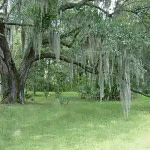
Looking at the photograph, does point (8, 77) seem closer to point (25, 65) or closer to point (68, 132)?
point (25, 65)

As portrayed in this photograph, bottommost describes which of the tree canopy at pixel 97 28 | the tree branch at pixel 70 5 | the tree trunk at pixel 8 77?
the tree trunk at pixel 8 77

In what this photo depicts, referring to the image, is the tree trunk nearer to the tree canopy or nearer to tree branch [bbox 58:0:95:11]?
the tree canopy

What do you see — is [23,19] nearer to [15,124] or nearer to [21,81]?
[15,124]

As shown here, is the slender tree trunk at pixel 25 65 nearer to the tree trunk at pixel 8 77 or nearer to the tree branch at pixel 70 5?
the tree trunk at pixel 8 77

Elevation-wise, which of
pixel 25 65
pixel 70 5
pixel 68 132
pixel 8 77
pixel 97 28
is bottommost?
pixel 68 132

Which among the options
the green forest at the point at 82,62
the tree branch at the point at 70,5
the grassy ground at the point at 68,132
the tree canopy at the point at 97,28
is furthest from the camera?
the tree branch at the point at 70,5

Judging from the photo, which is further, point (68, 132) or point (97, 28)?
point (97, 28)

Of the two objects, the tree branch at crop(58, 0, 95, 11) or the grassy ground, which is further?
the tree branch at crop(58, 0, 95, 11)

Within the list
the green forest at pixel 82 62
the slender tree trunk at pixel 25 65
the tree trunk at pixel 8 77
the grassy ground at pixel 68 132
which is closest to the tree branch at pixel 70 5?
the green forest at pixel 82 62

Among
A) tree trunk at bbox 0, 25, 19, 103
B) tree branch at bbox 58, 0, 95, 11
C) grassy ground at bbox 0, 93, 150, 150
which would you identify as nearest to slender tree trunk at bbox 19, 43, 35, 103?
tree trunk at bbox 0, 25, 19, 103

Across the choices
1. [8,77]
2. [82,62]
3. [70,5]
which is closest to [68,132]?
[82,62]

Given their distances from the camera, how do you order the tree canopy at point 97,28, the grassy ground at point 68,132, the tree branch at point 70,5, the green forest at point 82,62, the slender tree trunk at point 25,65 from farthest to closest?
the slender tree trunk at point 25,65
the tree branch at point 70,5
the tree canopy at point 97,28
the green forest at point 82,62
the grassy ground at point 68,132

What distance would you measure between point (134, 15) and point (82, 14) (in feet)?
7.83

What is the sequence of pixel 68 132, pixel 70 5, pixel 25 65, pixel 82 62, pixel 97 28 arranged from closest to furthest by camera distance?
pixel 68 132
pixel 97 28
pixel 70 5
pixel 82 62
pixel 25 65
